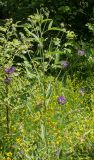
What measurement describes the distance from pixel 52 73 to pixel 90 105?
177cm

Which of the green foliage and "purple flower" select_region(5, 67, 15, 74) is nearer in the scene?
the green foliage

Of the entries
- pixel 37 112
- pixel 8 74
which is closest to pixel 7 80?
pixel 8 74

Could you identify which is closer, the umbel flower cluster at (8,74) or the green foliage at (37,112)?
the green foliage at (37,112)

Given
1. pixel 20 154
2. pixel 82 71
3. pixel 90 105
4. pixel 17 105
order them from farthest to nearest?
1. pixel 82 71
2. pixel 90 105
3. pixel 17 105
4. pixel 20 154

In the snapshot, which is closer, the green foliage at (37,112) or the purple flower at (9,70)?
the green foliage at (37,112)

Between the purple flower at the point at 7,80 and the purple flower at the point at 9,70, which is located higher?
the purple flower at the point at 9,70

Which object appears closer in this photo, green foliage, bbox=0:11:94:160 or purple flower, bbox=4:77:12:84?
green foliage, bbox=0:11:94:160

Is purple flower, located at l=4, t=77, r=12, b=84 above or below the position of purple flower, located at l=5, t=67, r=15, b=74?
below

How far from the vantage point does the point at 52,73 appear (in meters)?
8.11

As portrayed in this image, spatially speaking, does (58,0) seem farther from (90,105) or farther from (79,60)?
(90,105)

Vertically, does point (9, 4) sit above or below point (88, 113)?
above

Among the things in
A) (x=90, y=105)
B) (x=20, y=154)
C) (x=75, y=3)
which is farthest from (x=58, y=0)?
(x=20, y=154)

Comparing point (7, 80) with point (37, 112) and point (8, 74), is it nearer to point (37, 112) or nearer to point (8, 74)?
point (8, 74)

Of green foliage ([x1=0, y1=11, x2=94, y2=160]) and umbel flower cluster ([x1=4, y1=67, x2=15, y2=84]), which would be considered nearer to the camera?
green foliage ([x1=0, y1=11, x2=94, y2=160])
